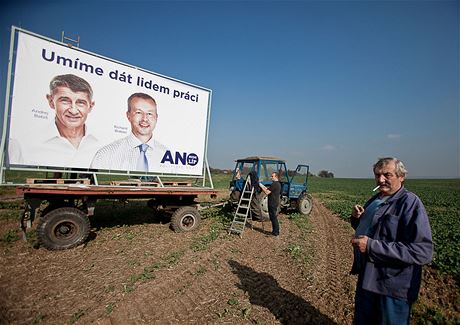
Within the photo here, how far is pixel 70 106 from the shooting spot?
20.1ft

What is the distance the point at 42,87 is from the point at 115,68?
73.2 inches

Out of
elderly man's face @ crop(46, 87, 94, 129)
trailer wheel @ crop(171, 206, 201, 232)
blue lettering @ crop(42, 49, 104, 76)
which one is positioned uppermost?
blue lettering @ crop(42, 49, 104, 76)

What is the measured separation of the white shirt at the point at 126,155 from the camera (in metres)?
6.74

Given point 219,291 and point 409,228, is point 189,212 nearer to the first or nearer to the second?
point 219,291

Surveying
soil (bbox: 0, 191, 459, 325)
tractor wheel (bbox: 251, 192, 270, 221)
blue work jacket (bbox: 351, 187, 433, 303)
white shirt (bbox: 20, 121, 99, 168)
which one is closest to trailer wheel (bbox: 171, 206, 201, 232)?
soil (bbox: 0, 191, 459, 325)

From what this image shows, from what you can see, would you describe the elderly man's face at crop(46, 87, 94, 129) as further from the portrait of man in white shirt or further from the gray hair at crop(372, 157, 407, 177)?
the gray hair at crop(372, 157, 407, 177)

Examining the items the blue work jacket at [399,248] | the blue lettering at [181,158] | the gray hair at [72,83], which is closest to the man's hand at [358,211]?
the blue work jacket at [399,248]

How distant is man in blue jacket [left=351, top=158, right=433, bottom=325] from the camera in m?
2.00

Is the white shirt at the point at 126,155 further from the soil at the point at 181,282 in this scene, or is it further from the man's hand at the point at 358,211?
the man's hand at the point at 358,211

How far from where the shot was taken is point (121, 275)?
455 cm

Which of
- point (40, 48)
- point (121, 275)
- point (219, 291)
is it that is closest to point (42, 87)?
point (40, 48)

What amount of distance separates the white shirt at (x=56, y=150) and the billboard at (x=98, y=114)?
0.02 metres

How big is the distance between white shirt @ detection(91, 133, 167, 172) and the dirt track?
82.2 inches

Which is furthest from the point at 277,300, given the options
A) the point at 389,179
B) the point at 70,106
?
the point at 70,106
